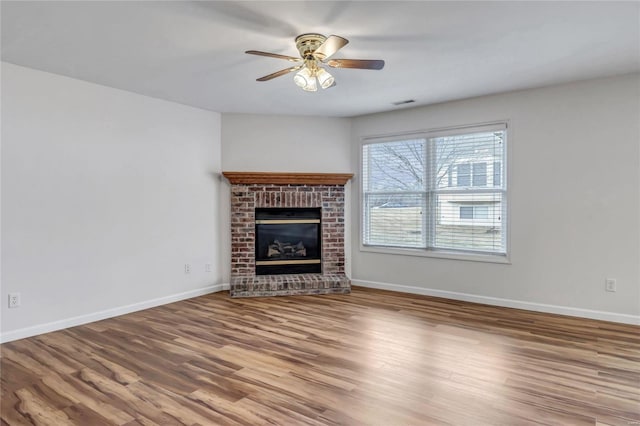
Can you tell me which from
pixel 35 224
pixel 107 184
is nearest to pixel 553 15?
pixel 107 184

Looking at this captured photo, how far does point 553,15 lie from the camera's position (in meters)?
2.47

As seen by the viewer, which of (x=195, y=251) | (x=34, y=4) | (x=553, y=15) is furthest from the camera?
(x=195, y=251)

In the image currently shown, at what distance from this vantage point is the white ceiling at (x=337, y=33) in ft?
7.83

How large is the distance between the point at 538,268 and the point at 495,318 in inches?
31.2

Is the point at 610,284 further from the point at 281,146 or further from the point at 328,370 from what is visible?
the point at 281,146

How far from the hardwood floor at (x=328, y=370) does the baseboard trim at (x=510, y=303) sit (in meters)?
0.12

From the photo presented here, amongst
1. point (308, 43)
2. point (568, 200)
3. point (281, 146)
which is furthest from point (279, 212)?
point (568, 200)

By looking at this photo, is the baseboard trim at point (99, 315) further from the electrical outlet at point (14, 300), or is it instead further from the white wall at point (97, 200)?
the electrical outlet at point (14, 300)

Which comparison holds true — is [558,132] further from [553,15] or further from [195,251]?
[195,251]

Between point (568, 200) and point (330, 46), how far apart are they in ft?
10.1

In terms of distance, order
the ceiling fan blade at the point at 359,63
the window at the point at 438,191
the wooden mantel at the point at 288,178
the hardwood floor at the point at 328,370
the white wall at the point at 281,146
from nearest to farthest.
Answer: the hardwood floor at the point at 328,370 → the ceiling fan blade at the point at 359,63 → the window at the point at 438,191 → the wooden mantel at the point at 288,178 → the white wall at the point at 281,146

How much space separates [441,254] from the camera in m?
4.72

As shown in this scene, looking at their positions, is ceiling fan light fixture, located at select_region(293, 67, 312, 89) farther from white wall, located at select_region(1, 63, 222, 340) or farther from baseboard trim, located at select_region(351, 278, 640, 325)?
baseboard trim, located at select_region(351, 278, 640, 325)

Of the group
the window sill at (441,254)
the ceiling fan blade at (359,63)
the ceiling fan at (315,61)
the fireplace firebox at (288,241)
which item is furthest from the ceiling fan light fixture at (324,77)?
the window sill at (441,254)
